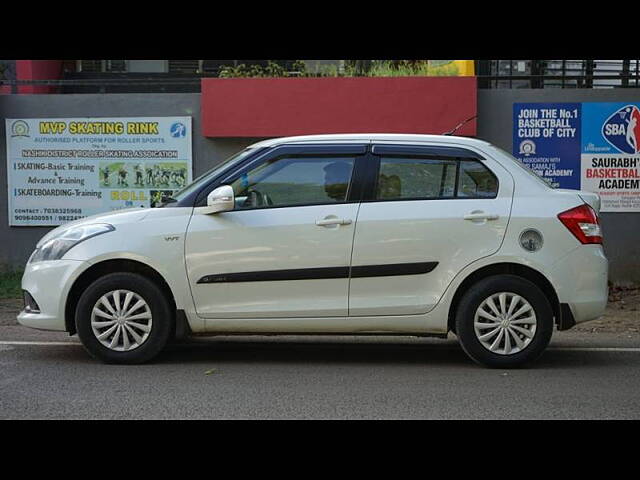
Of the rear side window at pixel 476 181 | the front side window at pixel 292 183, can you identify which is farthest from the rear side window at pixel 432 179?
the front side window at pixel 292 183

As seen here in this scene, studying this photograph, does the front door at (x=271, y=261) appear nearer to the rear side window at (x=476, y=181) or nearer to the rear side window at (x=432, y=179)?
the rear side window at (x=432, y=179)

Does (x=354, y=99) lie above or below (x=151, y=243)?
above

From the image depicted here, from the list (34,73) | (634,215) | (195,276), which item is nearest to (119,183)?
(34,73)

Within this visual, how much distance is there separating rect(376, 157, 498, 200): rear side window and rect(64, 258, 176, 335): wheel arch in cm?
178

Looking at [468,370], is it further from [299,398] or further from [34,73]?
[34,73]

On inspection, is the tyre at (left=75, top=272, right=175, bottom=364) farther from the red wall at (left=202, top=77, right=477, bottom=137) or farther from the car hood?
the red wall at (left=202, top=77, right=477, bottom=137)

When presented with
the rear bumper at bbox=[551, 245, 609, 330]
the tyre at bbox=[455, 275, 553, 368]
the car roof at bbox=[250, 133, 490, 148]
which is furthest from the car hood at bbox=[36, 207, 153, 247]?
the rear bumper at bbox=[551, 245, 609, 330]

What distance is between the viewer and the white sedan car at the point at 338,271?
7.14 meters

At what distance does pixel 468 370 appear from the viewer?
7.25 metres

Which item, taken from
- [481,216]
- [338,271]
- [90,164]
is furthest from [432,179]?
[90,164]

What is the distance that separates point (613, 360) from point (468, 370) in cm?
132

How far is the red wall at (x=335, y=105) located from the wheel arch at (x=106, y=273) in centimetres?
549

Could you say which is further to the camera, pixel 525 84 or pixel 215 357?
pixel 525 84

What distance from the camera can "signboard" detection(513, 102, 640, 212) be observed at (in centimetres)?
1225
